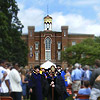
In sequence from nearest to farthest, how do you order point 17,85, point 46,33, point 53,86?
Answer: 1. point 17,85
2. point 53,86
3. point 46,33

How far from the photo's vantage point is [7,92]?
1027cm

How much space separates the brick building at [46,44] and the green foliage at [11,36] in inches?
1329

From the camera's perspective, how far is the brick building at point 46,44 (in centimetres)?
8069

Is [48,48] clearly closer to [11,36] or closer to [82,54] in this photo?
[82,54]

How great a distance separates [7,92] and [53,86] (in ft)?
9.13

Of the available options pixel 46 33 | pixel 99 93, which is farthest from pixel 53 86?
pixel 46 33

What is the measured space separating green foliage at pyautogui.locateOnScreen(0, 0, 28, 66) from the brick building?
1329 inches

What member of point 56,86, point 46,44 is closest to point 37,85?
point 56,86

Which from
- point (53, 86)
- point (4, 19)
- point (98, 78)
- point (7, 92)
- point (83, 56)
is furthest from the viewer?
point (83, 56)

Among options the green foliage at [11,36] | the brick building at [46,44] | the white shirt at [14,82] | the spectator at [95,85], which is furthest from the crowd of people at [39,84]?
the brick building at [46,44]

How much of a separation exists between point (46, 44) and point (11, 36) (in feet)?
124

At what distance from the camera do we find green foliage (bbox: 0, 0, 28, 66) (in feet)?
124

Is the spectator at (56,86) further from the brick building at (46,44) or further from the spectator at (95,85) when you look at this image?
the brick building at (46,44)

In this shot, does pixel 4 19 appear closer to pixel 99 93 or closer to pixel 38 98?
pixel 38 98
